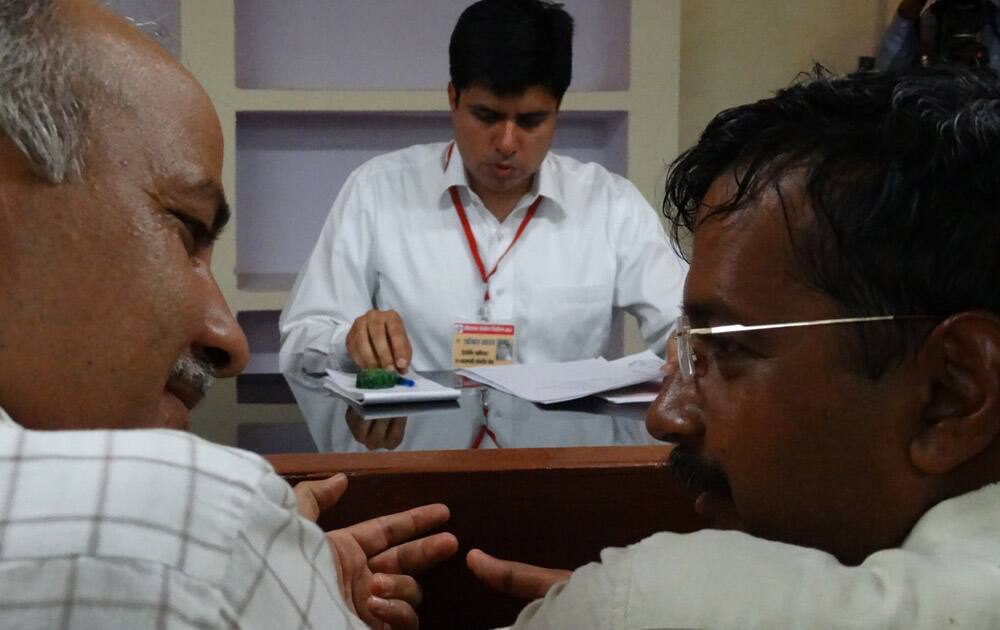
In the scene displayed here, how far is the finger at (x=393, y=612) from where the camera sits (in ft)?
3.96

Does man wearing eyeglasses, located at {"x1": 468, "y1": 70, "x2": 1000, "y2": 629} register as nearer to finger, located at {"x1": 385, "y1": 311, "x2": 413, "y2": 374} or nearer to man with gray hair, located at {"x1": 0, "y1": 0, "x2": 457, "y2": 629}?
man with gray hair, located at {"x1": 0, "y1": 0, "x2": 457, "y2": 629}

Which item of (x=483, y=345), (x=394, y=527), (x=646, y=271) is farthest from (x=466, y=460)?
(x=646, y=271)

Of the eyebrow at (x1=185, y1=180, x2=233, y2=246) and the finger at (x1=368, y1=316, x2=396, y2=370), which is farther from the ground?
the eyebrow at (x1=185, y1=180, x2=233, y2=246)

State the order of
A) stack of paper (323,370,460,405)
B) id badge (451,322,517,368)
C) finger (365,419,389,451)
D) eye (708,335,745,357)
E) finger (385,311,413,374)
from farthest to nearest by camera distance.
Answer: id badge (451,322,517,368) → finger (385,311,413,374) → stack of paper (323,370,460,405) → finger (365,419,389,451) → eye (708,335,745,357)

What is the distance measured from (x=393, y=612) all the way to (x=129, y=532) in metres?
0.66

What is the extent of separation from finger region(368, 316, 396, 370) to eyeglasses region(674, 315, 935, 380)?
1.36 m

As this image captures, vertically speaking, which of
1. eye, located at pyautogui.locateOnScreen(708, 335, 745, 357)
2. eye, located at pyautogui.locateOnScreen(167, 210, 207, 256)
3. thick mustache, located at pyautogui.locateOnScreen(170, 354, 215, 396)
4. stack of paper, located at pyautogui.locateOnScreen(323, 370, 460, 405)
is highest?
eye, located at pyautogui.locateOnScreen(167, 210, 207, 256)

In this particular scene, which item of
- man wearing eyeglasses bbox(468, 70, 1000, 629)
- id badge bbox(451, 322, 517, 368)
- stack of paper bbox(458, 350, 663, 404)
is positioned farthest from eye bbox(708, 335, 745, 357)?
id badge bbox(451, 322, 517, 368)

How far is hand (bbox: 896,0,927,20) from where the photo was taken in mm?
3545

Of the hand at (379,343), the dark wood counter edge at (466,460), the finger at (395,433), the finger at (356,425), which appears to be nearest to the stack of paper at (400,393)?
the finger at (356,425)

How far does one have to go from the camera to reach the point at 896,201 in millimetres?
792

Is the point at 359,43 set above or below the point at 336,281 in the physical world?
above

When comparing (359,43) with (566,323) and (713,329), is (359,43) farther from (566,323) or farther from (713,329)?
(713,329)

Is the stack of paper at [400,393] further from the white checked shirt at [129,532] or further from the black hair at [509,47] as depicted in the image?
the white checked shirt at [129,532]
